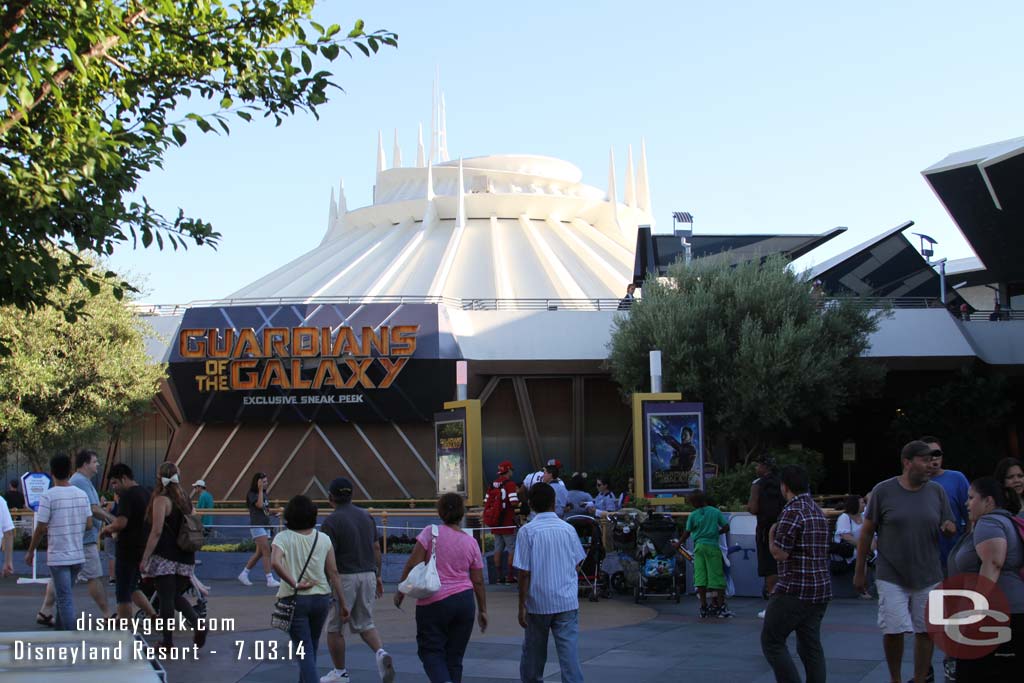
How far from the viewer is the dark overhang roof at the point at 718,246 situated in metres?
31.1

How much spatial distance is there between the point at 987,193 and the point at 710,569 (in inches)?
637

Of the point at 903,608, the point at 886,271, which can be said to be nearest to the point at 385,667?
the point at 903,608

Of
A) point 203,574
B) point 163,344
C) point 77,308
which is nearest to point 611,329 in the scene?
point 163,344

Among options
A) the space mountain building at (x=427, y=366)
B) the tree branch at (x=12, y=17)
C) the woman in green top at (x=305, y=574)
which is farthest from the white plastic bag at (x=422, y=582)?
the space mountain building at (x=427, y=366)

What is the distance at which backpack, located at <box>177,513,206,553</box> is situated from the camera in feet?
30.1

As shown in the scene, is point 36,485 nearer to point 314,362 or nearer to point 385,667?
point 385,667

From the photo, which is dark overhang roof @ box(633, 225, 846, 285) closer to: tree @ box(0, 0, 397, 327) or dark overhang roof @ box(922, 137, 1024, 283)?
dark overhang roof @ box(922, 137, 1024, 283)

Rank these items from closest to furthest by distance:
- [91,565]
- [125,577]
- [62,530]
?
[125,577]
[62,530]
[91,565]

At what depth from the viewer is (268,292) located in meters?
→ 39.6

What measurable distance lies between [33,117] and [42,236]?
1.35m

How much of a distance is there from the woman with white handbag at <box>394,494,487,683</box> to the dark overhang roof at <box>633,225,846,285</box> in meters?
23.4

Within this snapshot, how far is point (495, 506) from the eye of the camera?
15398 millimetres

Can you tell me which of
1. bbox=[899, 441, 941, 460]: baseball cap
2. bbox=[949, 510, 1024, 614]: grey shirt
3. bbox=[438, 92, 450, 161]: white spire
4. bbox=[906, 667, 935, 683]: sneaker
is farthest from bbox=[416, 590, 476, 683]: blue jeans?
bbox=[438, 92, 450, 161]: white spire

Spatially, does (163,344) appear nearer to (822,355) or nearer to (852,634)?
(822,355)
